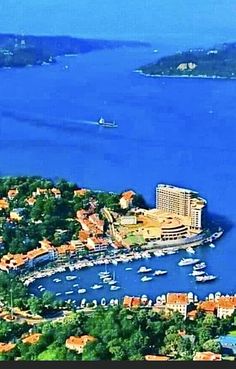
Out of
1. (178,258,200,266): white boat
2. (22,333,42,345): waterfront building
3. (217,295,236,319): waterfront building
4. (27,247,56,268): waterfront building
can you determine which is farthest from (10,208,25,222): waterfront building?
(217,295,236,319): waterfront building

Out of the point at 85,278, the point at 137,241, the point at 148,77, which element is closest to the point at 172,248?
the point at 137,241

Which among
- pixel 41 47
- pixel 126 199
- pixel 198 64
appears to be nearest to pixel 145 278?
pixel 126 199

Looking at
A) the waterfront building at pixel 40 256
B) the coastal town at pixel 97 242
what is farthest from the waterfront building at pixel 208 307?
the waterfront building at pixel 40 256

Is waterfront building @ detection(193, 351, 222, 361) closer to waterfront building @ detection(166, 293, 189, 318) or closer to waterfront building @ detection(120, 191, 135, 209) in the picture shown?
waterfront building @ detection(166, 293, 189, 318)

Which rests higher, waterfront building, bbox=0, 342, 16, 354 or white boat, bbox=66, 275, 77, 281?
white boat, bbox=66, 275, 77, 281

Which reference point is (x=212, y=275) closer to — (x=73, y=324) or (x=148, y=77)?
(x=73, y=324)

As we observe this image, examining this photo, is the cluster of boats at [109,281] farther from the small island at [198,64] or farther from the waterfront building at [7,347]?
the small island at [198,64]
